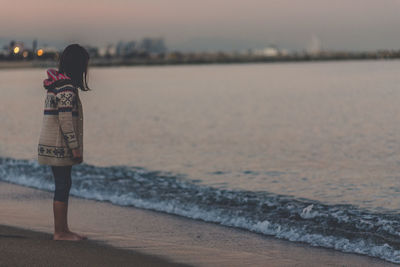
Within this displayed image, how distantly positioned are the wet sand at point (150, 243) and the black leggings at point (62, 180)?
501mm

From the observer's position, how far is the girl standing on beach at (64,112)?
21.6ft

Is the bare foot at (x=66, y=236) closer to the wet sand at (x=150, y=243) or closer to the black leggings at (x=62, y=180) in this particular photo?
the wet sand at (x=150, y=243)

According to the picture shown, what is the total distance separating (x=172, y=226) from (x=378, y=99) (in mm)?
40691

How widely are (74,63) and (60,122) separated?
0.63 m

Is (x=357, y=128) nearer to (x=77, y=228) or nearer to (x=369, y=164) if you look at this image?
(x=369, y=164)

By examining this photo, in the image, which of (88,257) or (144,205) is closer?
(88,257)

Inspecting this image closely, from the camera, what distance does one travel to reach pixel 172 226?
859 cm

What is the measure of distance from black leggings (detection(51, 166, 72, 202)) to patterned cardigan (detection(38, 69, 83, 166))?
0.44 ft

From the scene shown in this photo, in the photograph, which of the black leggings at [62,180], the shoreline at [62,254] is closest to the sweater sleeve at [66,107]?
the black leggings at [62,180]

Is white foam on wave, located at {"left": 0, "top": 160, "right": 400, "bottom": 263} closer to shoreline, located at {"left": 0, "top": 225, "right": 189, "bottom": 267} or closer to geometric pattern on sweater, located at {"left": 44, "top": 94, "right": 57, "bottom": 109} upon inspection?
shoreline, located at {"left": 0, "top": 225, "right": 189, "bottom": 267}

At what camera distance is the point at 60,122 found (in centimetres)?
659

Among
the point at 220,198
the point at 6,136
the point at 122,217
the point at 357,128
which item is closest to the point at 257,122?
the point at 357,128

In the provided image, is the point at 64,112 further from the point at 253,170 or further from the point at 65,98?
the point at 253,170

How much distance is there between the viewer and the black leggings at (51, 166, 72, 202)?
6.84 m
